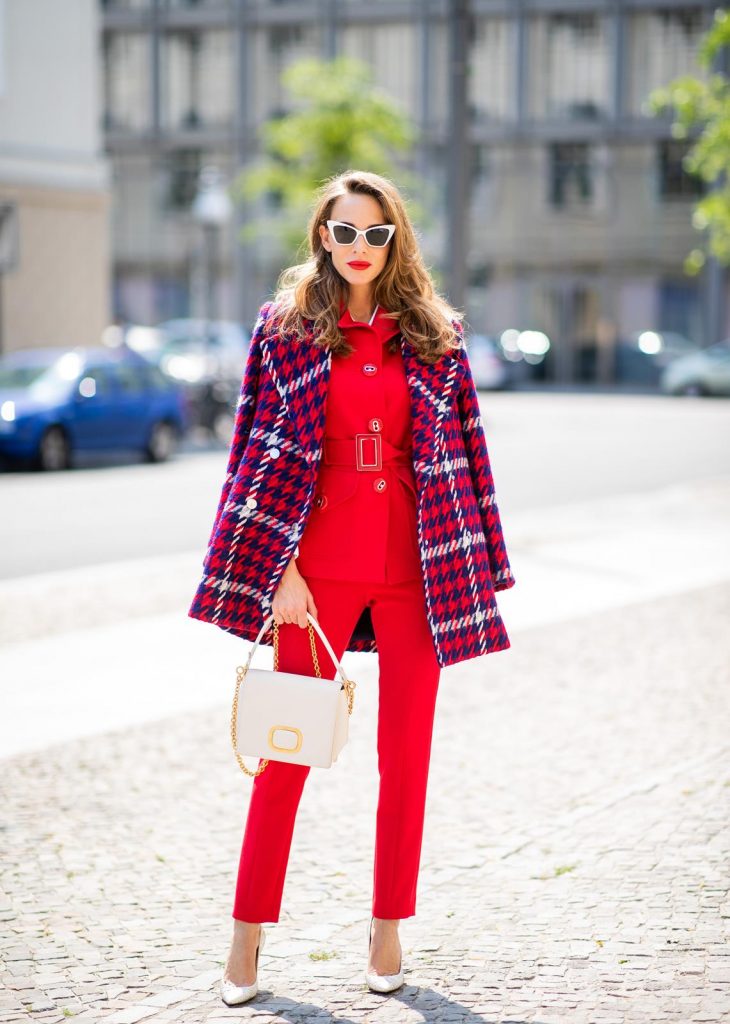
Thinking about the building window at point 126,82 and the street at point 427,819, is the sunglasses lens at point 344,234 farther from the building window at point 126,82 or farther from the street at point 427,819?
the building window at point 126,82

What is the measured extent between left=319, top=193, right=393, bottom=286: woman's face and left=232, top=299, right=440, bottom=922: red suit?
9cm

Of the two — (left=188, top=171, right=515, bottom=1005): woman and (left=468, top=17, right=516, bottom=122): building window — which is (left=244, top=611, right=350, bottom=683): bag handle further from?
(left=468, top=17, right=516, bottom=122): building window

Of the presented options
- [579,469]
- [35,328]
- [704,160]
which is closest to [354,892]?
[704,160]

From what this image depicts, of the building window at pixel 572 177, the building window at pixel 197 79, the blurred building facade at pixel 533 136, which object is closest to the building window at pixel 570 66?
the blurred building facade at pixel 533 136

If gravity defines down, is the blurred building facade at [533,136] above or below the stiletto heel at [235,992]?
above

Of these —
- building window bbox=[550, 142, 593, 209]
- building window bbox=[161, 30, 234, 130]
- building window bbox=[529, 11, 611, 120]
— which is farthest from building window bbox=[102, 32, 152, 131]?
building window bbox=[550, 142, 593, 209]

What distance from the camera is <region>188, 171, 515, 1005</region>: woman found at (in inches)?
133

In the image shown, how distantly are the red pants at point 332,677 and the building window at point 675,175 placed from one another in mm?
42148

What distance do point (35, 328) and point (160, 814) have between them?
20.0m

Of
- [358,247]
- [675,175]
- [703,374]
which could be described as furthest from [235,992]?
[675,175]

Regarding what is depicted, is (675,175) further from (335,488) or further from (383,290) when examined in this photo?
(335,488)

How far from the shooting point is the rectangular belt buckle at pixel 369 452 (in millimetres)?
3365

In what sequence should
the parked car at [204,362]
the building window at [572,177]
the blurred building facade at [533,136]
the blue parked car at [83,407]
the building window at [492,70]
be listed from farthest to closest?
the building window at [492,70] → the building window at [572,177] → the blurred building facade at [533,136] → the parked car at [204,362] → the blue parked car at [83,407]

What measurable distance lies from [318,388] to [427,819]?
1.97 metres
